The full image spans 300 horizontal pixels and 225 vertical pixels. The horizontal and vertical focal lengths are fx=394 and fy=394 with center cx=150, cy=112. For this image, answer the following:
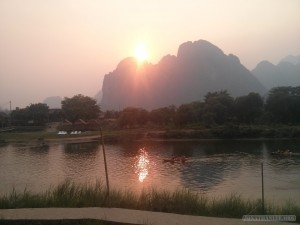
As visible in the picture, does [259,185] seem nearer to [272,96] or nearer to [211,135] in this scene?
[211,135]

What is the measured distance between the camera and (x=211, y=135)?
192 feet

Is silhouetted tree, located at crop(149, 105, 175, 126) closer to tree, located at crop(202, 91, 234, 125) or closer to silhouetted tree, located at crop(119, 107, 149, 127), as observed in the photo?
silhouetted tree, located at crop(119, 107, 149, 127)

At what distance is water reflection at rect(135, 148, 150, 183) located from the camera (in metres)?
31.0

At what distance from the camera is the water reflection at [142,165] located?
A: 31.0m

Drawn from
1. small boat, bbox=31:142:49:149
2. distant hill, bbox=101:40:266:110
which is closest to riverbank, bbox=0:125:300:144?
small boat, bbox=31:142:49:149

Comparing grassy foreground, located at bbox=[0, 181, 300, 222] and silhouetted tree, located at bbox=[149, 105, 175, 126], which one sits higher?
silhouetted tree, located at bbox=[149, 105, 175, 126]

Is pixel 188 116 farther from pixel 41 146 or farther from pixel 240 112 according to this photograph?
pixel 41 146

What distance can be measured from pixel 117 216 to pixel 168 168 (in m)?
24.3

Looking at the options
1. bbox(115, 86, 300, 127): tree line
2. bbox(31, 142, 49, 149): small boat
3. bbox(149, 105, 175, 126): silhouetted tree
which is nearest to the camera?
bbox(31, 142, 49, 149): small boat

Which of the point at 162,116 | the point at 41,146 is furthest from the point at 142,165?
the point at 162,116

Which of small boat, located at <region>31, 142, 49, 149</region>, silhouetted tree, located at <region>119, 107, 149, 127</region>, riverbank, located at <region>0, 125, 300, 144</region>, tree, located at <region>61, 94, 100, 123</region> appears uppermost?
tree, located at <region>61, 94, 100, 123</region>

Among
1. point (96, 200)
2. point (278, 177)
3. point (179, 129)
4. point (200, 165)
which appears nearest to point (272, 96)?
point (179, 129)

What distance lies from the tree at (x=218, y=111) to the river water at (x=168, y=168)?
31.2 feet

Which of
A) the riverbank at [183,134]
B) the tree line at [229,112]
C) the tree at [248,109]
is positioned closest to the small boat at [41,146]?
the riverbank at [183,134]
